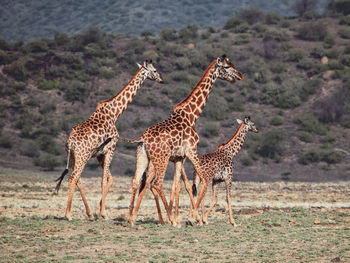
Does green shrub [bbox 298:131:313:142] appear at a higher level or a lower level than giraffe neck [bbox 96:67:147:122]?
lower

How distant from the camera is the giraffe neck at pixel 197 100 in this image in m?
15.3

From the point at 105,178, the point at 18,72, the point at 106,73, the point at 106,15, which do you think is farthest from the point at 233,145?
the point at 106,15

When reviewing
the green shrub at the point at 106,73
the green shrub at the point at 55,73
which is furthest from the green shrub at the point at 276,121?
the green shrub at the point at 55,73

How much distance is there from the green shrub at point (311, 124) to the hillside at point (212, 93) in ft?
0.29

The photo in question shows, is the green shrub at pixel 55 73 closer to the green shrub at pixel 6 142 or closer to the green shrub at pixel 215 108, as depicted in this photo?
the green shrub at pixel 6 142

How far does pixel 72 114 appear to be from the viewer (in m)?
48.2

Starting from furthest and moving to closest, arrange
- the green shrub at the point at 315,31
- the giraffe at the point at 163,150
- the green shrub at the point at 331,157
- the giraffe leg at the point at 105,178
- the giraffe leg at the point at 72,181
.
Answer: the green shrub at the point at 315,31, the green shrub at the point at 331,157, the giraffe leg at the point at 105,178, the giraffe leg at the point at 72,181, the giraffe at the point at 163,150

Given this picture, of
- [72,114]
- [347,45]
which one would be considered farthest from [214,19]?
[72,114]

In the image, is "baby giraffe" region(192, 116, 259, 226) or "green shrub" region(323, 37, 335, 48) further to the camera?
"green shrub" region(323, 37, 335, 48)

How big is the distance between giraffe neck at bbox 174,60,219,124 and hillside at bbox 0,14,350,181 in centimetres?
2287

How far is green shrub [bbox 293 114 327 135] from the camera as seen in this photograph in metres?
47.0

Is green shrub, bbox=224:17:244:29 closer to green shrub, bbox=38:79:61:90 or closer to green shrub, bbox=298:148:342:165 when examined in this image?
green shrub, bbox=38:79:61:90

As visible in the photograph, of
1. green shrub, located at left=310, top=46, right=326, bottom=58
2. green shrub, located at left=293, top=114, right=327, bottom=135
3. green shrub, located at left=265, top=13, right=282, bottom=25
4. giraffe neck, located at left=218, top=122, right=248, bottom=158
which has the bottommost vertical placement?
green shrub, located at left=293, top=114, right=327, bottom=135

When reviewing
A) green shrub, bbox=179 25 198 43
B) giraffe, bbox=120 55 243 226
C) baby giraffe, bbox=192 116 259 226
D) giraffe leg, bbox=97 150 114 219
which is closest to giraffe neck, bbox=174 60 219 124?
giraffe, bbox=120 55 243 226
